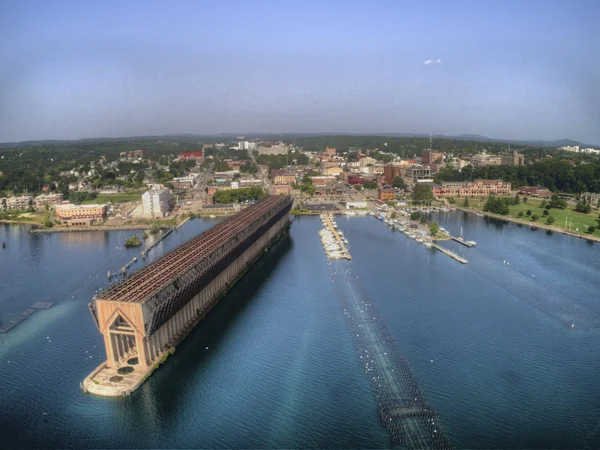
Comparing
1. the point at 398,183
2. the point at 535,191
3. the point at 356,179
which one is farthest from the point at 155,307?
the point at 356,179

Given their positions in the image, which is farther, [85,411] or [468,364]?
[468,364]

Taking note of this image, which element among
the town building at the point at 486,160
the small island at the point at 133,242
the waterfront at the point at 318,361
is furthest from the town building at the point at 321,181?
the waterfront at the point at 318,361

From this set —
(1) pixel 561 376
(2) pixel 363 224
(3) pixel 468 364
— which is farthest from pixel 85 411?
(2) pixel 363 224

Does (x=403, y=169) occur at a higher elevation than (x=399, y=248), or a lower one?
higher

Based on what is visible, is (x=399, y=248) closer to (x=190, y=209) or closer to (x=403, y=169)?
(x=190, y=209)

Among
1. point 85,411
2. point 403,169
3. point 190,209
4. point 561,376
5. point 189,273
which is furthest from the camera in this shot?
point 403,169

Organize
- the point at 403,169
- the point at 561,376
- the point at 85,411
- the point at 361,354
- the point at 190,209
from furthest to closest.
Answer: the point at 403,169, the point at 190,209, the point at 361,354, the point at 561,376, the point at 85,411
